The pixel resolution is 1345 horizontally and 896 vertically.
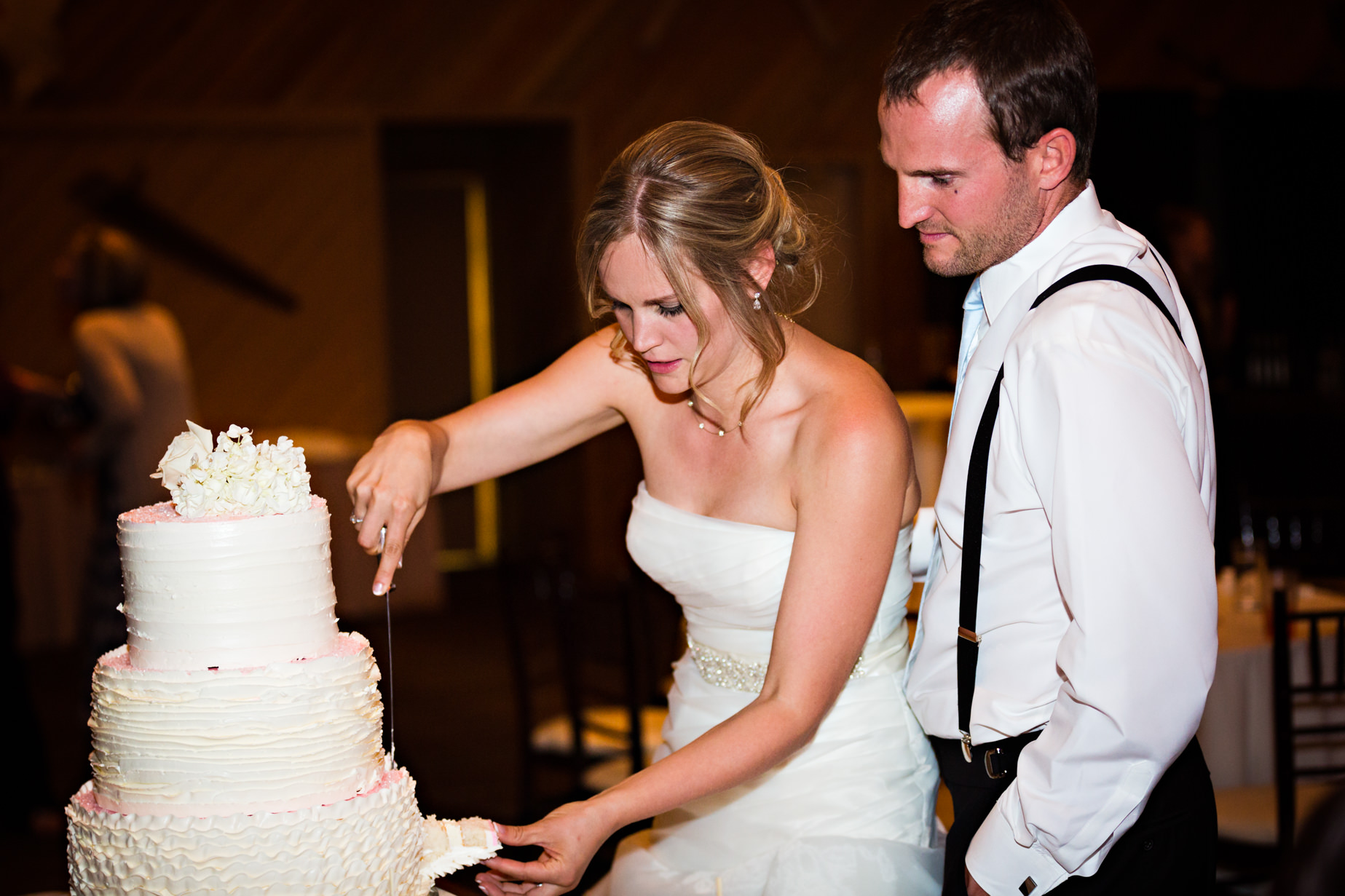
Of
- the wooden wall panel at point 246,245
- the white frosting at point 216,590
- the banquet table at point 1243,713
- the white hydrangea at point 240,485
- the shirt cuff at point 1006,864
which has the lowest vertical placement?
the banquet table at point 1243,713

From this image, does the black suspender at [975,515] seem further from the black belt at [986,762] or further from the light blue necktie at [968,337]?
the light blue necktie at [968,337]

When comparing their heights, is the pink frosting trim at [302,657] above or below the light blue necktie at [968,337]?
below

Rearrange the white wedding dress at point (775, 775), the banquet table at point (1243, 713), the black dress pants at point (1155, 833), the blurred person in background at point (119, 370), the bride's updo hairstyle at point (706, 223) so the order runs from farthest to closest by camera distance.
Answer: the blurred person in background at point (119, 370) < the banquet table at point (1243, 713) < the white wedding dress at point (775, 775) < the bride's updo hairstyle at point (706, 223) < the black dress pants at point (1155, 833)

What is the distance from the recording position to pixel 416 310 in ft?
30.2

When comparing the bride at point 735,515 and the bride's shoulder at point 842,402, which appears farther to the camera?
the bride's shoulder at point 842,402

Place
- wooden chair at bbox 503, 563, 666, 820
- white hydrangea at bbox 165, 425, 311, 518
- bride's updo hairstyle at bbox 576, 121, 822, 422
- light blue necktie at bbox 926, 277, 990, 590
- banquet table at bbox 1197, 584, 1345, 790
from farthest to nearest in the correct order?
wooden chair at bbox 503, 563, 666, 820, banquet table at bbox 1197, 584, 1345, 790, bride's updo hairstyle at bbox 576, 121, 822, 422, light blue necktie at bbox 926, 277, 990, 590, white hydrangea at bbox 165, 425, 311, 518

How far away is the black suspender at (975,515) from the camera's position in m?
1.53

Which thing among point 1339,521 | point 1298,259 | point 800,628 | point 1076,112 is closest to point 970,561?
point 800,628

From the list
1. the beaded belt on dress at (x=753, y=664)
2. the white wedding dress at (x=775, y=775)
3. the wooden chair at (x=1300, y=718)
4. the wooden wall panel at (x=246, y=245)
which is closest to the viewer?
the white wedding dress at (x=775, y=775)

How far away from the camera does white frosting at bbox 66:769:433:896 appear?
1.41 m

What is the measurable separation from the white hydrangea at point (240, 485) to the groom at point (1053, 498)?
90 cm

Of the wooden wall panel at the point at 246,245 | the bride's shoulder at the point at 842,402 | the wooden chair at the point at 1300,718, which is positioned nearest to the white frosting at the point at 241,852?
the bride's shoulder at the point at 842,402

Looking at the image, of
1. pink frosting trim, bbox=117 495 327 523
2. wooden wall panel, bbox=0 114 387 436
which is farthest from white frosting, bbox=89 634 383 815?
wooden wall panel, bbox=0 114 387 436

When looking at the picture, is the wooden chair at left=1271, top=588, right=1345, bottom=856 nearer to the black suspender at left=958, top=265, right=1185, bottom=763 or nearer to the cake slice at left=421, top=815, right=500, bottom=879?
the black suspender at left=958, top=265, right=1185, bottom=763
